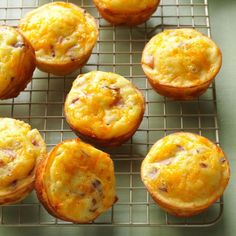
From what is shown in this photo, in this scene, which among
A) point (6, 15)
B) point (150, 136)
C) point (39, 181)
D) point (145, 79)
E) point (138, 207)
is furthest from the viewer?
point (6, 15)

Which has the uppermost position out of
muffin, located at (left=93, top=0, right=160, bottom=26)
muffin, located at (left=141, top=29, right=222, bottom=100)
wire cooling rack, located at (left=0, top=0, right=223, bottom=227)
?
muffin, located at (left=93, top=0, right=160, bottom=26)

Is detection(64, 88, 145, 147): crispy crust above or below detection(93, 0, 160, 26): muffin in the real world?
below

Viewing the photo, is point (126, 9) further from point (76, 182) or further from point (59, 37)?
point (76, 182)

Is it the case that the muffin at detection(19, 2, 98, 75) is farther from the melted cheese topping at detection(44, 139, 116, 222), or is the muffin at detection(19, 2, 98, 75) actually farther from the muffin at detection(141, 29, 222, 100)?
the melted cheese topping at detection(44, 139, 116, 222)

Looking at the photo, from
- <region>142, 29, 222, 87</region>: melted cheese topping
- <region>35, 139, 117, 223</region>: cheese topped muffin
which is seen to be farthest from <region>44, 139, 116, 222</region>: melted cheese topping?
<region>142, 29, 222, 87</region>: melted cheese topping

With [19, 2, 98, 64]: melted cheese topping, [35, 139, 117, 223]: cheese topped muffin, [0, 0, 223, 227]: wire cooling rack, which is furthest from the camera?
[19, 2, 98, 64]: melted cheese topping

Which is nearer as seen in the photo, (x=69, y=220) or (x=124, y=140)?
(x=69, y=220)

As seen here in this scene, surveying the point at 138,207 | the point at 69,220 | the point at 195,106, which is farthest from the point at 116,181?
the point at 195,106

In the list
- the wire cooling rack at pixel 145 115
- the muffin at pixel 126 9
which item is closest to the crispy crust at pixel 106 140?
the wire cooling rack at pixel 145 115

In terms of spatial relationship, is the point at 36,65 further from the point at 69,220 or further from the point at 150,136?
the point at 69,220
